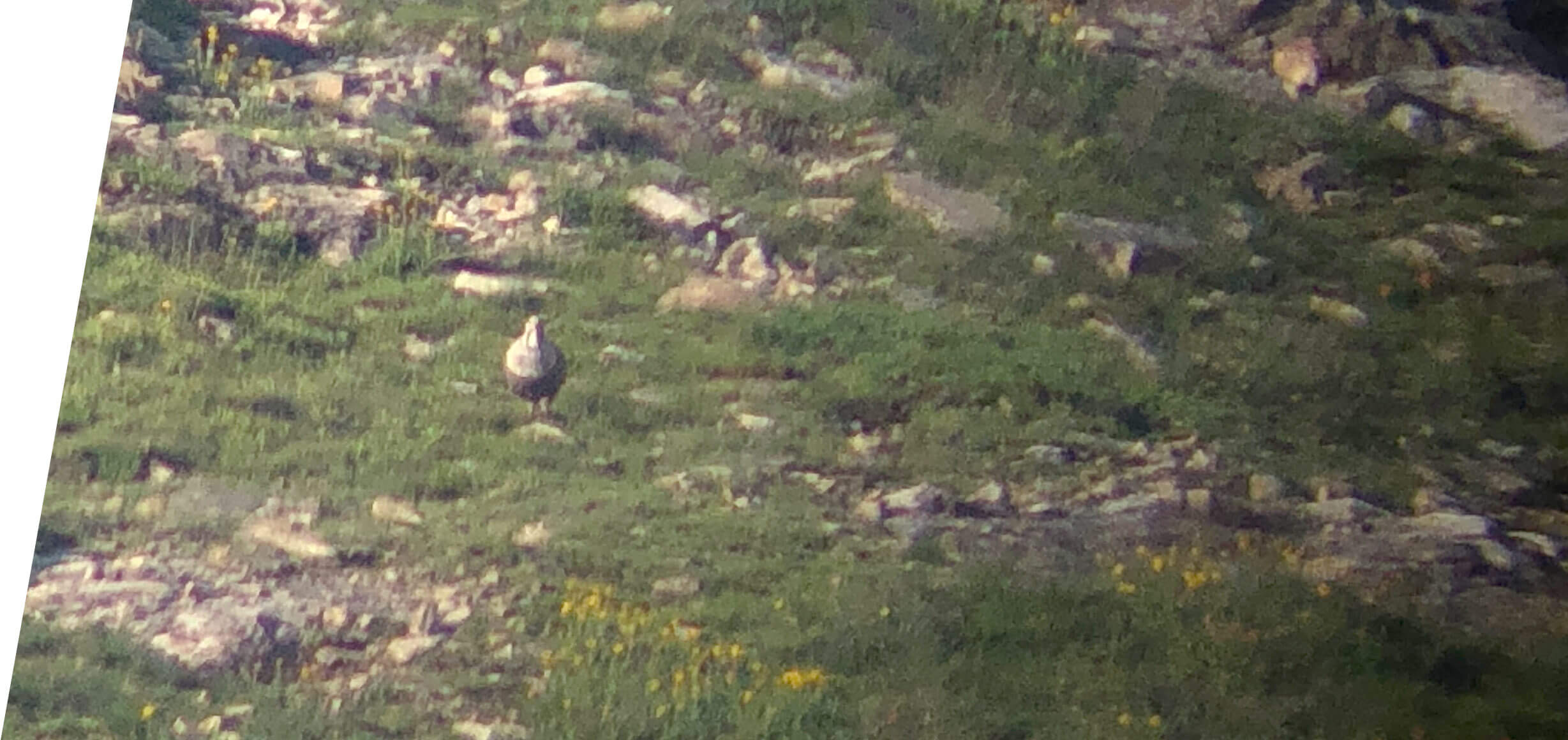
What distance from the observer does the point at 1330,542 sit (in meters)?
1.16

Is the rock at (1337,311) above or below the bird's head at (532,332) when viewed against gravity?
above

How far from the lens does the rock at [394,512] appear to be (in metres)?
1.09

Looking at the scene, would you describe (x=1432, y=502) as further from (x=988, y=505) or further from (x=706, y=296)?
(x=706, y=296)

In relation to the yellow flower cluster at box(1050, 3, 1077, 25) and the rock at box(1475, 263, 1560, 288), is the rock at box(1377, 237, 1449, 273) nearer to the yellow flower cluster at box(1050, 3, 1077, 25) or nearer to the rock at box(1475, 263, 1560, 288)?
the rock at box(1475, 263, 1560, 288)

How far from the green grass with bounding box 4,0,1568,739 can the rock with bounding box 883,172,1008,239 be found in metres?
0.02

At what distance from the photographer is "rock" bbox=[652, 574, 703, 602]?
111 centimetres

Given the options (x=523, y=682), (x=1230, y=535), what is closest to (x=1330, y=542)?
(x=1230, y=535)

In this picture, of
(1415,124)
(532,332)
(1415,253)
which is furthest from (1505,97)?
(532,332)

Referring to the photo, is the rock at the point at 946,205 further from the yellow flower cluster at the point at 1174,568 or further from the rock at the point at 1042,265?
the yellow flower cluster at the point at 1174,568

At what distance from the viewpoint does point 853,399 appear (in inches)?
45.4

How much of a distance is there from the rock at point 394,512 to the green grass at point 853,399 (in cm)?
2

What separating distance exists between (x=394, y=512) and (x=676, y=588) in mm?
279

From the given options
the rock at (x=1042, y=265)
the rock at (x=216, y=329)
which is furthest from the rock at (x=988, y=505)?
the rock at (x=216, y=329)

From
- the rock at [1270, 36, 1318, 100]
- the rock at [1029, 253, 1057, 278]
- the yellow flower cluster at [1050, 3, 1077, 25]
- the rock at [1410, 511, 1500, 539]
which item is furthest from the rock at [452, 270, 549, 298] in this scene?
the rock at [1410, 511, 1500, 539]
